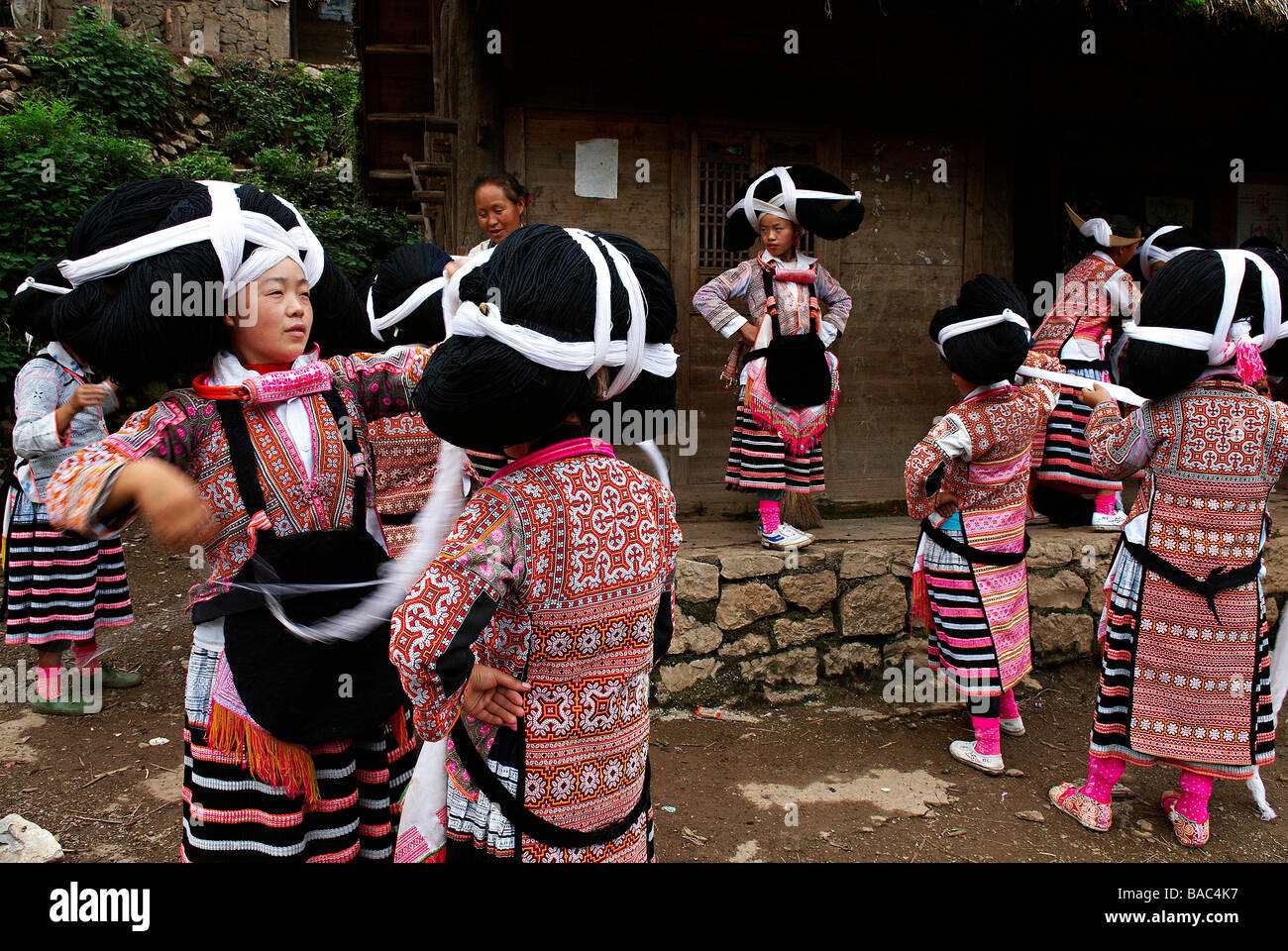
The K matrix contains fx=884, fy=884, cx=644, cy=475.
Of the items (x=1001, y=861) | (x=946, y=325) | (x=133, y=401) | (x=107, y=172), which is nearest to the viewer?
(x=1001, y=861)

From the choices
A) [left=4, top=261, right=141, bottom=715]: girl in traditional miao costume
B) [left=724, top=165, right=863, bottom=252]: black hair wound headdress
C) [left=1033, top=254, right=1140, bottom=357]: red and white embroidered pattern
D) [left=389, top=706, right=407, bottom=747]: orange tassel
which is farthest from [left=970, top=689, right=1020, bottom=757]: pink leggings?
[left=4, top=261, right=141, bottom=715]: girl in traditional miao costume

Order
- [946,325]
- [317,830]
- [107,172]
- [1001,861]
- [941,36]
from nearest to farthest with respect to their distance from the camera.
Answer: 1. [317,830]
2. [1001,861]
3. [946,325]
4. [941,36]
5. [107,172]

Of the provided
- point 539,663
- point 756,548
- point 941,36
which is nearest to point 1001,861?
point 756,548

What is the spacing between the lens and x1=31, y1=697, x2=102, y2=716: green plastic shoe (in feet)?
14.8

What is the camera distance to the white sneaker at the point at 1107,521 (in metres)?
5.56

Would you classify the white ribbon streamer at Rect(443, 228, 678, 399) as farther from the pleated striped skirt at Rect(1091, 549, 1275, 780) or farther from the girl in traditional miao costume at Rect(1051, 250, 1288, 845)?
the pleated striped skirt at Rect(1091, 549, 1275, 780)

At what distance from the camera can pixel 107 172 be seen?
9.51 m

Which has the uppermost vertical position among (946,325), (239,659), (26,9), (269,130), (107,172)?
(26,9)

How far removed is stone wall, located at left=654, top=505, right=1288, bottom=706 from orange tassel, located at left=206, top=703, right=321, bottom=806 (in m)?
2.95

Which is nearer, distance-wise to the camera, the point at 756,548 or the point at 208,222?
the point at 208,222

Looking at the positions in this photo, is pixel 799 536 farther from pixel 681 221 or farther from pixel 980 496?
pixel 681 221

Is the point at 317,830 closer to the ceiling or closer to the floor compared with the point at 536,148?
closer to the floor

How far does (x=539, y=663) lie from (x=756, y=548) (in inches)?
132

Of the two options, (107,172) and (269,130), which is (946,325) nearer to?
(107,172)
